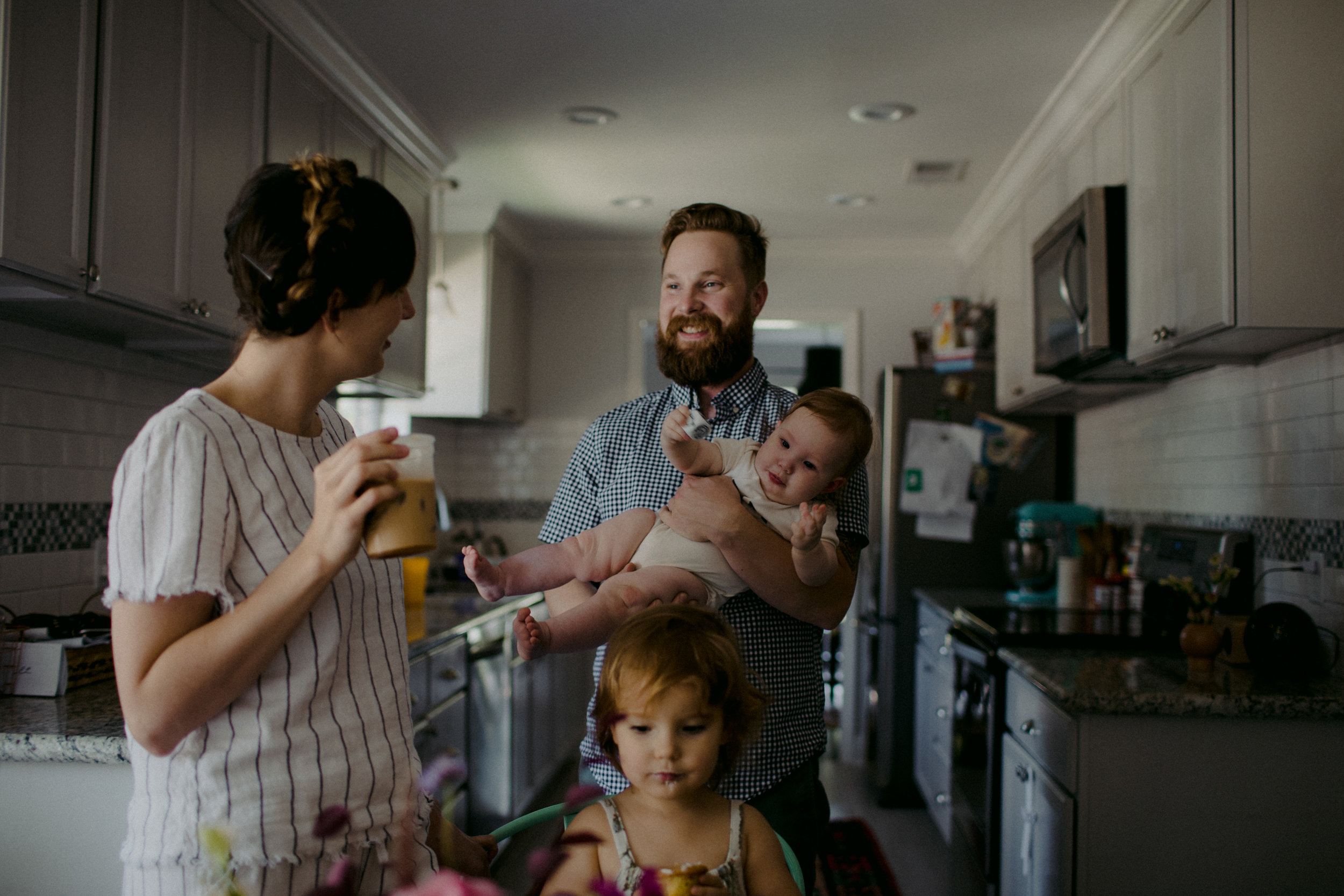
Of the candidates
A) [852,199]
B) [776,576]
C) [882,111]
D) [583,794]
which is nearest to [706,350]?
[776,576]

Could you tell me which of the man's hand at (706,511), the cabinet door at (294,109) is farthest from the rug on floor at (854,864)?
the cabinet door at (294,109)

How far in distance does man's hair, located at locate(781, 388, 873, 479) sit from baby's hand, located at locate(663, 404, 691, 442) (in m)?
0.21

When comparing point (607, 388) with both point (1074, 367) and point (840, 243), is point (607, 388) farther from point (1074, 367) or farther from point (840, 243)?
point (1074, 367)

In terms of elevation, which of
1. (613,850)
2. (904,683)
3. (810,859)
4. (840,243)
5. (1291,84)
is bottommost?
(904,683)

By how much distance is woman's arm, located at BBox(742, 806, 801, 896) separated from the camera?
1179 mm

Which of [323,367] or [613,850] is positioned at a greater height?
[323,367]

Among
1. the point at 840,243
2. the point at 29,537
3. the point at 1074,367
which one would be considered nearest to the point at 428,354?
the point at 840,243

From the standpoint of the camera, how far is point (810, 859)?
1504mm

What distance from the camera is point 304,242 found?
985 millimetres

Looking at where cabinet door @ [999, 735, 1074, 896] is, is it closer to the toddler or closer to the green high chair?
the green high chair

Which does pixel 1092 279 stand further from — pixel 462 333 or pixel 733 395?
pixel 462 333

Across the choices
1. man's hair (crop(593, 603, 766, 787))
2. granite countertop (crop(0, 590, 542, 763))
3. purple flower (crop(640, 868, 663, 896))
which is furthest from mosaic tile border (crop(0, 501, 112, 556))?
→ purple flower (crop(640, 868, 663, 896))

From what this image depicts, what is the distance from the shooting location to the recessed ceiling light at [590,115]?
11.7 ft

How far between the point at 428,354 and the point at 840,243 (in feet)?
7.39
